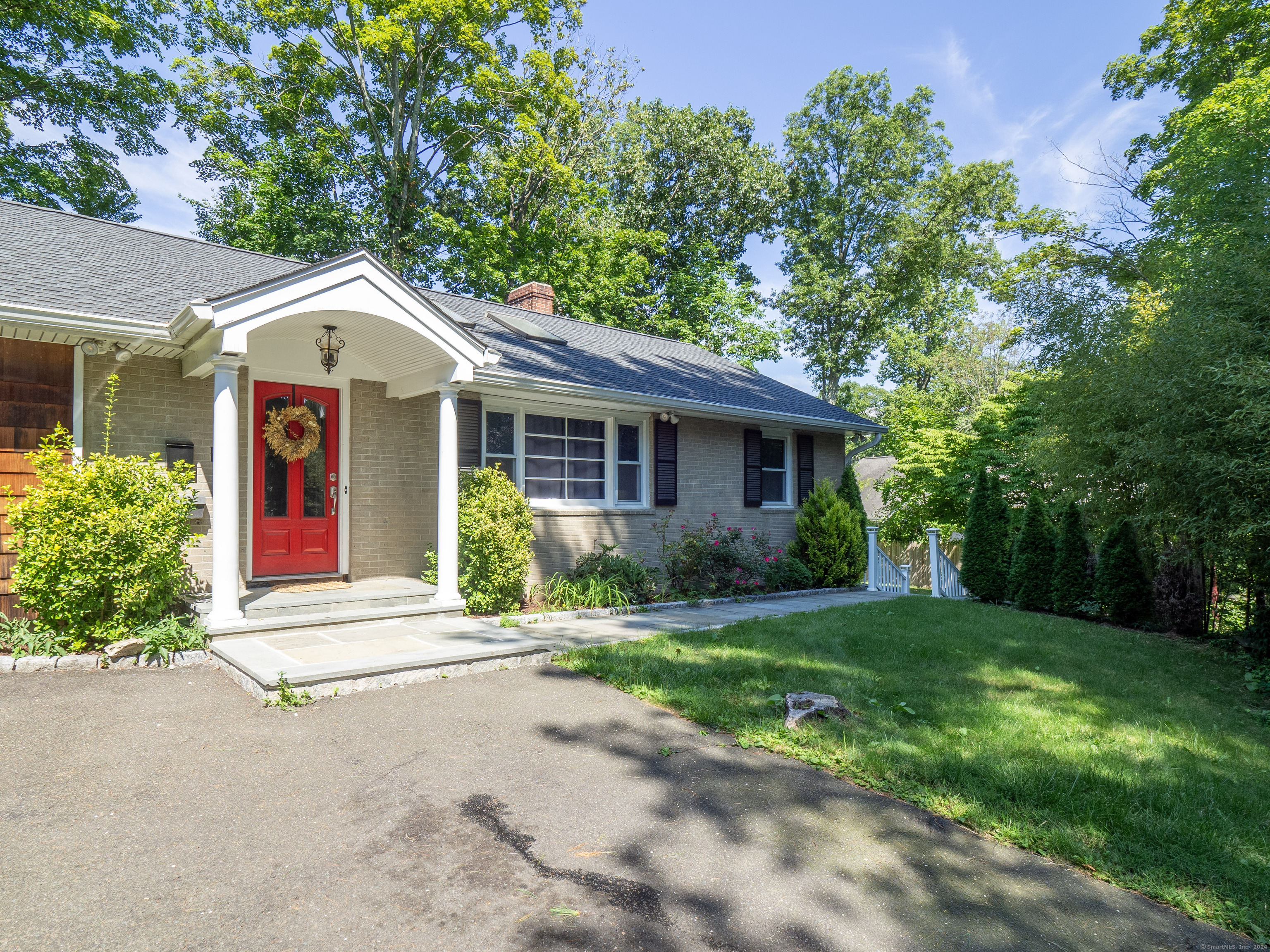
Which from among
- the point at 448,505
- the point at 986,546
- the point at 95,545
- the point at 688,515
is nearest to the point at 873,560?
the point at 986,546

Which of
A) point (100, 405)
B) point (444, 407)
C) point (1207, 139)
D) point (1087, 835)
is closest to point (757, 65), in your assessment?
point (1207, 139)

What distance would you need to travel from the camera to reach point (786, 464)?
42.7 ft

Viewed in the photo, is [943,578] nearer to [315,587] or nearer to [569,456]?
[569,456]

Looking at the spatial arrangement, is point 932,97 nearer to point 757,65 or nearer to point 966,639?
point 757,65

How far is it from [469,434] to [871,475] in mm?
27637

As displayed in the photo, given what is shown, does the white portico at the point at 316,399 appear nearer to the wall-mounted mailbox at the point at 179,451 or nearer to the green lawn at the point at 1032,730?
the wall-mounted mailbox at the point at 179,451

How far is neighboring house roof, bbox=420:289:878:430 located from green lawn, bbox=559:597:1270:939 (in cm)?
414

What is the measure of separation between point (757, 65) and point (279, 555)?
13.5 meters

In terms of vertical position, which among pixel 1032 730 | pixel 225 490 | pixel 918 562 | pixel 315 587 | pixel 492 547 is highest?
pixel 225 490

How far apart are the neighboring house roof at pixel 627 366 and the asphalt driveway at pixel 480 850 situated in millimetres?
5013

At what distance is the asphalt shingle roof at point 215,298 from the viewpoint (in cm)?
662

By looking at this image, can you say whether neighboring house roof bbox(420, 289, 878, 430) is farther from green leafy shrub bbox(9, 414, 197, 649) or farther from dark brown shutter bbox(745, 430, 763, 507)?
green leafy shrub bbox(9, 414, 197, 649)

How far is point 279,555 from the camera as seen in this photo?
307 inches

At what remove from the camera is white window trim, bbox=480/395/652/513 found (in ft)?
29.9
